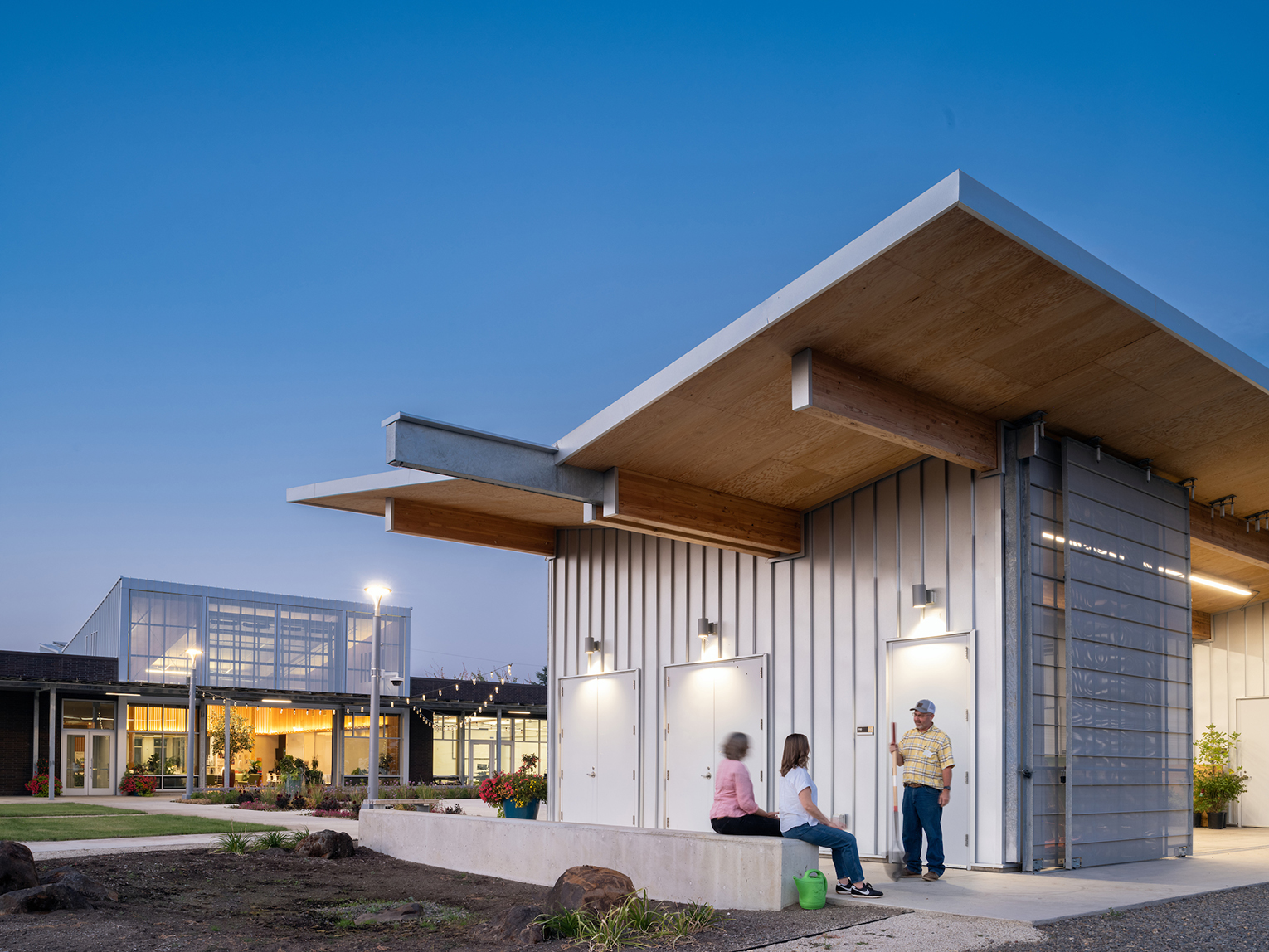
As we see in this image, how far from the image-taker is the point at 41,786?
89.5ft

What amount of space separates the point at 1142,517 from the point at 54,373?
241ft

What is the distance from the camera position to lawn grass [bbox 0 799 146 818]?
1950cm

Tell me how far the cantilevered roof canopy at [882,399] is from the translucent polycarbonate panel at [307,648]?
87.2ft

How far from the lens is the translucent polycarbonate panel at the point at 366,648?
38625 mm

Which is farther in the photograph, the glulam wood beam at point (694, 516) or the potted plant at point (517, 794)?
the potted plant at point (517, 794)

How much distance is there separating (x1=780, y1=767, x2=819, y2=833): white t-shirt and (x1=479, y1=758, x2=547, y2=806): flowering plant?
6.67 metres

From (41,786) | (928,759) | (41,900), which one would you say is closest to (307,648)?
(41,786)

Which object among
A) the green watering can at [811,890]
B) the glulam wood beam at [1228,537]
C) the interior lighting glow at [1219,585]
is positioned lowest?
the green watering can at [811,890]

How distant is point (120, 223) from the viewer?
49531 millimetres

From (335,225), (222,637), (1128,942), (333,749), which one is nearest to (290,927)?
(1128,942)

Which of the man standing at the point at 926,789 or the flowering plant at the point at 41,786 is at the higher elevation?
the man standing at the point at 926,789

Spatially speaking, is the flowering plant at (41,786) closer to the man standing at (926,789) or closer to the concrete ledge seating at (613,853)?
the concrete ledge seating at (613,853)

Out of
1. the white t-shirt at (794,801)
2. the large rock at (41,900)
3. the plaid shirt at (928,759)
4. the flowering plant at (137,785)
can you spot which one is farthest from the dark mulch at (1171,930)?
the flowering plant at (137,785)

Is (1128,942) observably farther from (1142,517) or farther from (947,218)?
(1142,517)
